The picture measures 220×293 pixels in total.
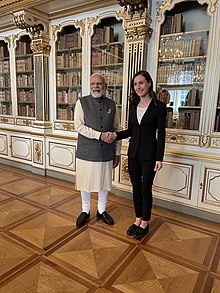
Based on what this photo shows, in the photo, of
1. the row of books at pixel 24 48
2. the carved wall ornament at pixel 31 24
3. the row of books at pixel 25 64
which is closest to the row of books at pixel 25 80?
the row of books at pixel 25 64

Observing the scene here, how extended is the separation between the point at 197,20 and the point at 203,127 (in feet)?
4.18

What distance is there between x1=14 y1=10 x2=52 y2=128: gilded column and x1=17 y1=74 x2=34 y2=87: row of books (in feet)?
1.07

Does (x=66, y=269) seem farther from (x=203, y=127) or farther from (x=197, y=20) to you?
(x=197, y=20)

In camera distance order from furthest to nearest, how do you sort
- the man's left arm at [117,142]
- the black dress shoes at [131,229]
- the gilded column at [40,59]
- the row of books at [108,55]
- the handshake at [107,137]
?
the gilded column at [40,59], the row of books at [108,55], the man's left arm at [117,142], the black dress shoes at [131,229], the handshake at [107,137]

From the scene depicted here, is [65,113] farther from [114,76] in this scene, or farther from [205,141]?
[205,141]

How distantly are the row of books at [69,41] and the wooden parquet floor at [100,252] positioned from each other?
245 centimetres

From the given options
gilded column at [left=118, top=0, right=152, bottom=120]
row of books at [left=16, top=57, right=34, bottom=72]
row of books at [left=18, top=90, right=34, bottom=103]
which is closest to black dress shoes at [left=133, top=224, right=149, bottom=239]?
gilded column at [left=118, top=0, right=152, bottom=120]

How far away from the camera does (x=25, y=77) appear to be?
4398 mm

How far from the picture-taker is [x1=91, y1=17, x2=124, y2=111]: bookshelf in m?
3.33

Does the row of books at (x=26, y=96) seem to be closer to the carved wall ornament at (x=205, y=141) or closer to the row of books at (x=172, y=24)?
the row of books at (x=172, y=24)

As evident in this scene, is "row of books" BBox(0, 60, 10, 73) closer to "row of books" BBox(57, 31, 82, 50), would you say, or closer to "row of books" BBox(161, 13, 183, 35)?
"row of books" BBox(57, 31, 82, 50)

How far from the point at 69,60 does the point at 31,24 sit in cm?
77

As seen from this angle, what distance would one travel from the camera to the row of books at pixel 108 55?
3308mm

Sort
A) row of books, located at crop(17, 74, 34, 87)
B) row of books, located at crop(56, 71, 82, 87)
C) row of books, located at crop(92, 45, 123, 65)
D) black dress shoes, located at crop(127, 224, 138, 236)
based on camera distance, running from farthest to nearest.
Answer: row of books, located at crop(17, 74, 34, 87) → row of books, located at crop(56, 71, 82, 87) → row of books, located at crop(92, 45, 123, 65) → black dress shoes, located at crop(127, 224, 138, 236)
